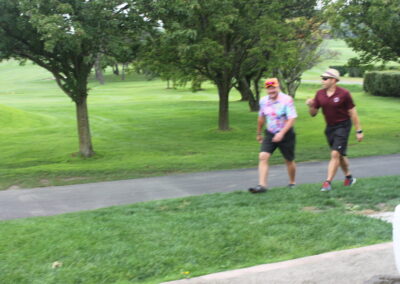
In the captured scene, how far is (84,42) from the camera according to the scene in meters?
12.1

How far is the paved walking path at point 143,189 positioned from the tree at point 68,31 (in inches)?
136

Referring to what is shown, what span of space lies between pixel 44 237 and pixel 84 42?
26.2 feet

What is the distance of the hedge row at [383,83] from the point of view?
33438 mm

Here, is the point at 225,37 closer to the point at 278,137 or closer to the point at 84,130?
the point at 84,130

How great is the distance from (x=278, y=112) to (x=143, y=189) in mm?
3081

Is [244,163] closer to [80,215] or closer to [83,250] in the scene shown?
[80,215]

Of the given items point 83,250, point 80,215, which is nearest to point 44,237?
point 83,250

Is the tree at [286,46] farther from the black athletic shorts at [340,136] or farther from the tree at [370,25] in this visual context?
the black athletic shorts at [340,136]

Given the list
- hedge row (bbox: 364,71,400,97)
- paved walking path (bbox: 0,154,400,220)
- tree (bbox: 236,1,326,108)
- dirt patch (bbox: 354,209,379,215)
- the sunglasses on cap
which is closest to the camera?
dirt patch (bbox: 354,209,379,215)

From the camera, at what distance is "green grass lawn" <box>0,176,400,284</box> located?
4090mm

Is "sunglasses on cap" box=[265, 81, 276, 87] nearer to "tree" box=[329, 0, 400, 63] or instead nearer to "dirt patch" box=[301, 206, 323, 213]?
"dirt patch" box=[301, 206, 323, 213]

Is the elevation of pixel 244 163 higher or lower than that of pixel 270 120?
lower

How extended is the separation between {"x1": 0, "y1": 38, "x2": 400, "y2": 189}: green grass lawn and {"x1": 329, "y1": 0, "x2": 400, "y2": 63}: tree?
281 centimetres

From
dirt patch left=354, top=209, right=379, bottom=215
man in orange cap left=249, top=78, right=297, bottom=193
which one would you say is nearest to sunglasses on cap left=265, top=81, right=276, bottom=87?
man in orange cap left=249, top=78, right=297, bottom=193
